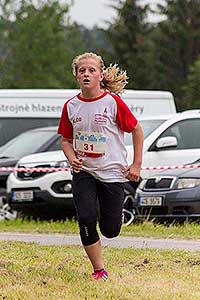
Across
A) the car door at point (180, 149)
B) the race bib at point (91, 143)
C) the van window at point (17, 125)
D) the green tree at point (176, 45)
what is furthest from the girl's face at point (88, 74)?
the green tree at point (176, 45)

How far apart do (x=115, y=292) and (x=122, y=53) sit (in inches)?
2110

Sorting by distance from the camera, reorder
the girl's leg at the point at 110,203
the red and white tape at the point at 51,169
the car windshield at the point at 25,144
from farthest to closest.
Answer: the car windshield at the point at 25,144 < the red and white tape at the point at 51,169 < the girl's leg at the point at 110,203

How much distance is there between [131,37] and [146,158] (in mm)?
46119

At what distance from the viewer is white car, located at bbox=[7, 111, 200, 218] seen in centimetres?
1428

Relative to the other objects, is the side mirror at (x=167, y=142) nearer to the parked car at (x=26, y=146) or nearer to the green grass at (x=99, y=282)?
the parked car at (x=26, y=146)

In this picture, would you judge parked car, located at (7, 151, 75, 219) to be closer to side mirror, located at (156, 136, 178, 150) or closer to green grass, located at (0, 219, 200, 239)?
green grass, located at (0, 219, 200, 239)

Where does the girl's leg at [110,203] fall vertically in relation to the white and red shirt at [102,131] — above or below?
below

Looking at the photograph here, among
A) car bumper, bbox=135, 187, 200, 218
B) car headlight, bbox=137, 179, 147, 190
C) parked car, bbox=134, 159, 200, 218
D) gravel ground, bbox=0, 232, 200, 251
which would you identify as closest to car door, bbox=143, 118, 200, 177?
car headlight, bbox=137, 179, 147, 190

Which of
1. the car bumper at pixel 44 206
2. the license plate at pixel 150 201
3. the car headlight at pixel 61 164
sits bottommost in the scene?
the car bumper at pixel 44 206

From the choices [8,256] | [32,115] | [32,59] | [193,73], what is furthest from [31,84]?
[8,256]

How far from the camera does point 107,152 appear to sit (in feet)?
24.6

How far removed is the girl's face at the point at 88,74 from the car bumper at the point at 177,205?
541 centimetres

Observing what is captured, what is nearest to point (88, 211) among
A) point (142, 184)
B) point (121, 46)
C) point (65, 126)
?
point (65, 126)

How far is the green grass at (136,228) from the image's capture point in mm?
11746
